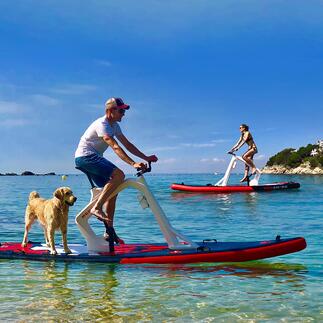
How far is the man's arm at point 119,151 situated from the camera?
26.8ft

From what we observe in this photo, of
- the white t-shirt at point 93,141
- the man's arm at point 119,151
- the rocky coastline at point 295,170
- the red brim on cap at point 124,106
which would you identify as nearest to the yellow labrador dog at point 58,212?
the white t-shirt at point 93,141

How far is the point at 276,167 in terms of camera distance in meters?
145

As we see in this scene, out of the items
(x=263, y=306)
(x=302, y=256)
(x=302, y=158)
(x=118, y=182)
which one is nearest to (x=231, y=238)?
(x=302, y=256)

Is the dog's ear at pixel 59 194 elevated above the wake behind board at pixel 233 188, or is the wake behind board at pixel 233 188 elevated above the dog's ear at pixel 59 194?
the wake behind board at pixel 233 188

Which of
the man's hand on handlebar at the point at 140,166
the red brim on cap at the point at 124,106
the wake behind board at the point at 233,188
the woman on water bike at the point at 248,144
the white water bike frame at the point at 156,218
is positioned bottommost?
the white water bike frame at the point at 156,218

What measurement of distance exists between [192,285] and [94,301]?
1.49m

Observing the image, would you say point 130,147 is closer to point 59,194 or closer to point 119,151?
point 119,151

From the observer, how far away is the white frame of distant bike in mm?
8578

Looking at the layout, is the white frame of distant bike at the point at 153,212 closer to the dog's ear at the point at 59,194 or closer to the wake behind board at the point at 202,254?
the wake behind board at the point at 202,254

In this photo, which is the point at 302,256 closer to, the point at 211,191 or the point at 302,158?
the point at 211,191

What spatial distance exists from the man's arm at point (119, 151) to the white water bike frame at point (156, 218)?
1.27 ft

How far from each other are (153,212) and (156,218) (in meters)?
0.11

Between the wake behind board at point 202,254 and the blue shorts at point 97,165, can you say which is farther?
the blue shorts at point 97,165

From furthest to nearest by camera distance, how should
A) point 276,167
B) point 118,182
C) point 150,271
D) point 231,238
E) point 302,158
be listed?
point 276,167 → point 302,158 → point 231,238 → point 118,182 → point 150,271
